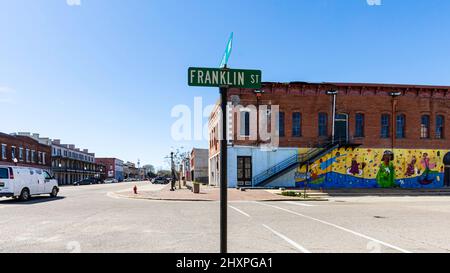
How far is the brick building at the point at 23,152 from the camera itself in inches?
1976

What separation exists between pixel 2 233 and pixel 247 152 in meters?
23.0

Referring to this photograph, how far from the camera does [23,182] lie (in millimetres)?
19125

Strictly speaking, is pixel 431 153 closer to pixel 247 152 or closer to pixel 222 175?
pixel 247 152

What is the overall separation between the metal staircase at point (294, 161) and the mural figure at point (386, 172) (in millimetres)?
5197

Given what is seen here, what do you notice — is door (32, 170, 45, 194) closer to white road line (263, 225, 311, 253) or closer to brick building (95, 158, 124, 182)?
white road line (263, 225, 311, 253)

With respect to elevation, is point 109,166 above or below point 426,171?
below

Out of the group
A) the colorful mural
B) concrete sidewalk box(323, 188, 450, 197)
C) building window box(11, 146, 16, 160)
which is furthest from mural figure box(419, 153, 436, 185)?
building window box(11, 146, 16, 160)

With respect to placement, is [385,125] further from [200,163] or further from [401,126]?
[200,163]

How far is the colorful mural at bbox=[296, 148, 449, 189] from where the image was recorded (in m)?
30.6

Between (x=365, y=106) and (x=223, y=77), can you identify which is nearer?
(x=223, y=77)

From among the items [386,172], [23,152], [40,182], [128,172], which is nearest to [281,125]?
[386,172]

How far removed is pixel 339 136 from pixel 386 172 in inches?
228

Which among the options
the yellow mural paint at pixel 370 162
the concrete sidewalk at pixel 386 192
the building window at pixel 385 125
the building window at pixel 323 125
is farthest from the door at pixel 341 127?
the concrete sidewalk at pixel 386 192

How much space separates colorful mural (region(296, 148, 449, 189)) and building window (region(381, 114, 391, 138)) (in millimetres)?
1631
